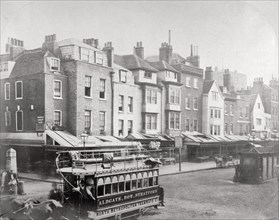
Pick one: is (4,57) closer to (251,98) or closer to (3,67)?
(3,67)

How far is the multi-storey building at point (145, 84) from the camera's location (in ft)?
16.3

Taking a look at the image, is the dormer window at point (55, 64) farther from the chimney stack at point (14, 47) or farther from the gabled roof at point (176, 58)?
the gabled roof at point (176, 58)

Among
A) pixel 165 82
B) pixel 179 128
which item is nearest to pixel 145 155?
pixel 179 128

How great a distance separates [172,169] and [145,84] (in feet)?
5.47

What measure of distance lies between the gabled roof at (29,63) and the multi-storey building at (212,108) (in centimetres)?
335

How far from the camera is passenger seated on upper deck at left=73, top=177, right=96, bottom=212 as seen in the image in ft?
13.9

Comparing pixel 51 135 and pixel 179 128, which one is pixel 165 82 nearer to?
pixel 179 128

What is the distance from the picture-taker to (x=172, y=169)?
5.56 metres

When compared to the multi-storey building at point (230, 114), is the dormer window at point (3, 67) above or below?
above

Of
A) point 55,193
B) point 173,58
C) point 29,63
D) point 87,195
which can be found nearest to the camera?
point 29,63

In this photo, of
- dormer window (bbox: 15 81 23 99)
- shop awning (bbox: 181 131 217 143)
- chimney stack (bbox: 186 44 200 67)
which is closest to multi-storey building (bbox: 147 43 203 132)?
chimney stack (bbox: 186 44 200 67)

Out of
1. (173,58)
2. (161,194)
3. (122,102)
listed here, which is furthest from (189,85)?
(161,194)

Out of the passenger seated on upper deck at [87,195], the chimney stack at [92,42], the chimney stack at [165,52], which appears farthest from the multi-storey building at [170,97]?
the passenger seated on upper deck at [87,195]

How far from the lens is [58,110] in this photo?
3.96 m
